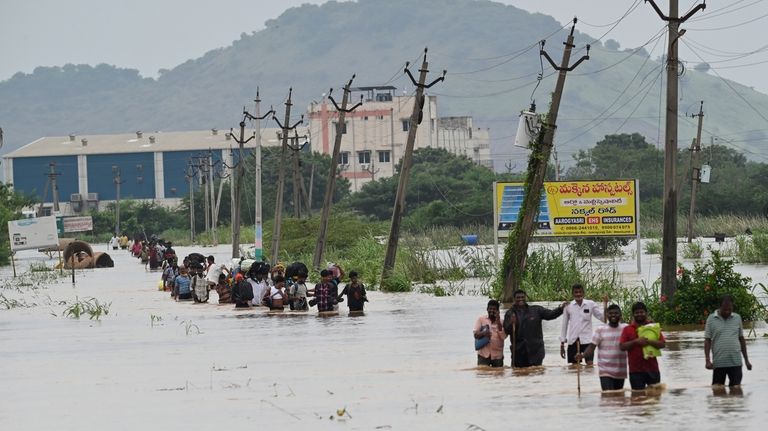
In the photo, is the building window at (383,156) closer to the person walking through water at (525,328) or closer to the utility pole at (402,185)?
the utility pole at (402,185)

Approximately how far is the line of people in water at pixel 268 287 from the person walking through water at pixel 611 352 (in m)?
16.7

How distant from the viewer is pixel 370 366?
2375 centimetres

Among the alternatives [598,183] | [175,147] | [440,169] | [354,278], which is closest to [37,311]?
[354,278]

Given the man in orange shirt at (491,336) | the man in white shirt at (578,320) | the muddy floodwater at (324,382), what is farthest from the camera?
the man in orange shirt at (491,336)

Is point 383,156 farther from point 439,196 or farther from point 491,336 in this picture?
point 491,336

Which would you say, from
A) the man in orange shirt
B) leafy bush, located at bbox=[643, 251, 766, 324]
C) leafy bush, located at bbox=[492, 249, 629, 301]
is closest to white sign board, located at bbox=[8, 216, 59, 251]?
leafy bush, located at bbox=[492, 249, 629, 301]

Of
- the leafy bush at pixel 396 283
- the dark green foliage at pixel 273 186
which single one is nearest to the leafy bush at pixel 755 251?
the leafy bush at pixel 396 283

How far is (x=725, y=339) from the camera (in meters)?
17.6

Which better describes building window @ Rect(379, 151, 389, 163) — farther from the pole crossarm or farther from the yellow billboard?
the pole crossarm

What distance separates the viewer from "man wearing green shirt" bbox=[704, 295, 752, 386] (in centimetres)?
1761

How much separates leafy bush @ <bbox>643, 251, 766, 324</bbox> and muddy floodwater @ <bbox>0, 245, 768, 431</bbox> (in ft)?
3.34

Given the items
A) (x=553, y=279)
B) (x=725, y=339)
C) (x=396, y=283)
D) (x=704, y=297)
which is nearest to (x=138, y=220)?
(x=396, y=283)

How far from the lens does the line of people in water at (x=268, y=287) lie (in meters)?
35.9

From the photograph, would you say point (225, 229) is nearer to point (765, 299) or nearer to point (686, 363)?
point (765, 299)
